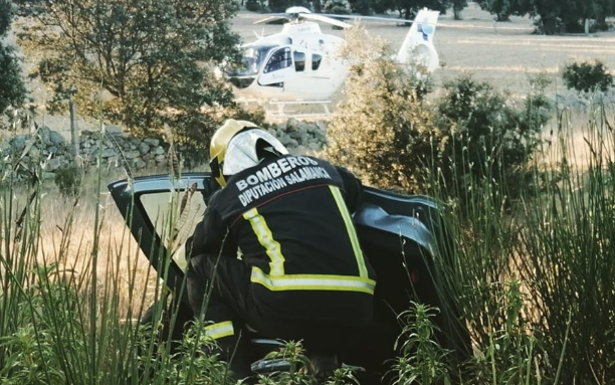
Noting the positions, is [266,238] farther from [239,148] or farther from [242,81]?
[242,81]

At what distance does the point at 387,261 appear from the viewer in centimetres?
328

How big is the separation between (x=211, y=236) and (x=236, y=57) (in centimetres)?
1334

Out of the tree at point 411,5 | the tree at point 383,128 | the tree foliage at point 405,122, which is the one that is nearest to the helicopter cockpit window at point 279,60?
the tree foliage at point 405,122

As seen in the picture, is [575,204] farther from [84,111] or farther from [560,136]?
[84,111]

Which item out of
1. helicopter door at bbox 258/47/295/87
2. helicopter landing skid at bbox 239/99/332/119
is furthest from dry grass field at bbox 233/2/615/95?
helicopter door at bbox 258/47/295/87

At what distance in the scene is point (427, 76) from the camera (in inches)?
375

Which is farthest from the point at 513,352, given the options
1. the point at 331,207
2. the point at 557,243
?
the point at 331,207

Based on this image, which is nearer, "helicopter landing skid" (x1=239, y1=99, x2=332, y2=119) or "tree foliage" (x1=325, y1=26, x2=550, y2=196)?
"tree foliage" (x1=325, y1=26, x2=550, y2=196)

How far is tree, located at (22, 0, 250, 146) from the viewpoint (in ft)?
48.6

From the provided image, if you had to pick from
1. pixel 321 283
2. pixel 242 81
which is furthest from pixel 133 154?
pixel 321 283

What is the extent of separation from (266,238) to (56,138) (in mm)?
13750

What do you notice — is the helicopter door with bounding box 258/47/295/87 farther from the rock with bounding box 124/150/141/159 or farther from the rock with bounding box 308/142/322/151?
the rock with bounding box 124/150/141/159

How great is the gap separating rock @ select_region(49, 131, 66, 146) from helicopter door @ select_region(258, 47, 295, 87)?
4461 mm

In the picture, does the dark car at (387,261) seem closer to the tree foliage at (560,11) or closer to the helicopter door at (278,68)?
the helicopter door at (278,68)
